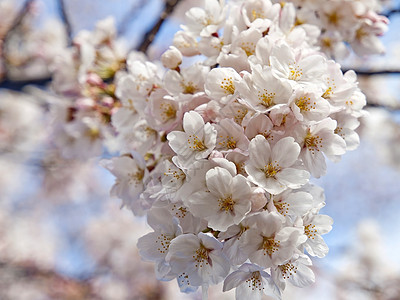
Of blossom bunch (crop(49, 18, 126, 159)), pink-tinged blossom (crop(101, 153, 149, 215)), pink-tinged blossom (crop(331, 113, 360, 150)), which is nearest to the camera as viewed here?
pink-tinged blossom (crop(331, 113, 360, 150))

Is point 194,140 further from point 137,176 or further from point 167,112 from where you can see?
point 137,176

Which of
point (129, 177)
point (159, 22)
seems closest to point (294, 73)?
point (129, 177)

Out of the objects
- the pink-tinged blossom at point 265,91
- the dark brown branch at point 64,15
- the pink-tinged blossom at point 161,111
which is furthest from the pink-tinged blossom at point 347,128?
the dark brown branch at point 64,15

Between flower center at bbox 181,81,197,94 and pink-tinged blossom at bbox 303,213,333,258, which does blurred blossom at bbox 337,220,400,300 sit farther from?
flower center at bbox 181,81,197,94

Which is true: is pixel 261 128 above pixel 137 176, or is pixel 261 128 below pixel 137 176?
above

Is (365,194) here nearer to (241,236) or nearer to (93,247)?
(93,247)

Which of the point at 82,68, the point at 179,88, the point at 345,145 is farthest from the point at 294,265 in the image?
the point at 82,68

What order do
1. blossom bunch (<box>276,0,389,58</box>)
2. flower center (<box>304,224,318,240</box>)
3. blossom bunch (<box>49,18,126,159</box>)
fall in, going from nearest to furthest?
flower center (<box>304,224,318,240</box>)
blossom bunch (<box>276,0,389,58</box>)
blossom bunch (<box>49,18,126,159</box>)

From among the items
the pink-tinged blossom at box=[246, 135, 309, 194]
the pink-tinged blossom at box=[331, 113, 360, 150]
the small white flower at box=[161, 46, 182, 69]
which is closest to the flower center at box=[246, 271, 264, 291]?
the pink-tinged blossom at box=[246, 135, 309, 194]
